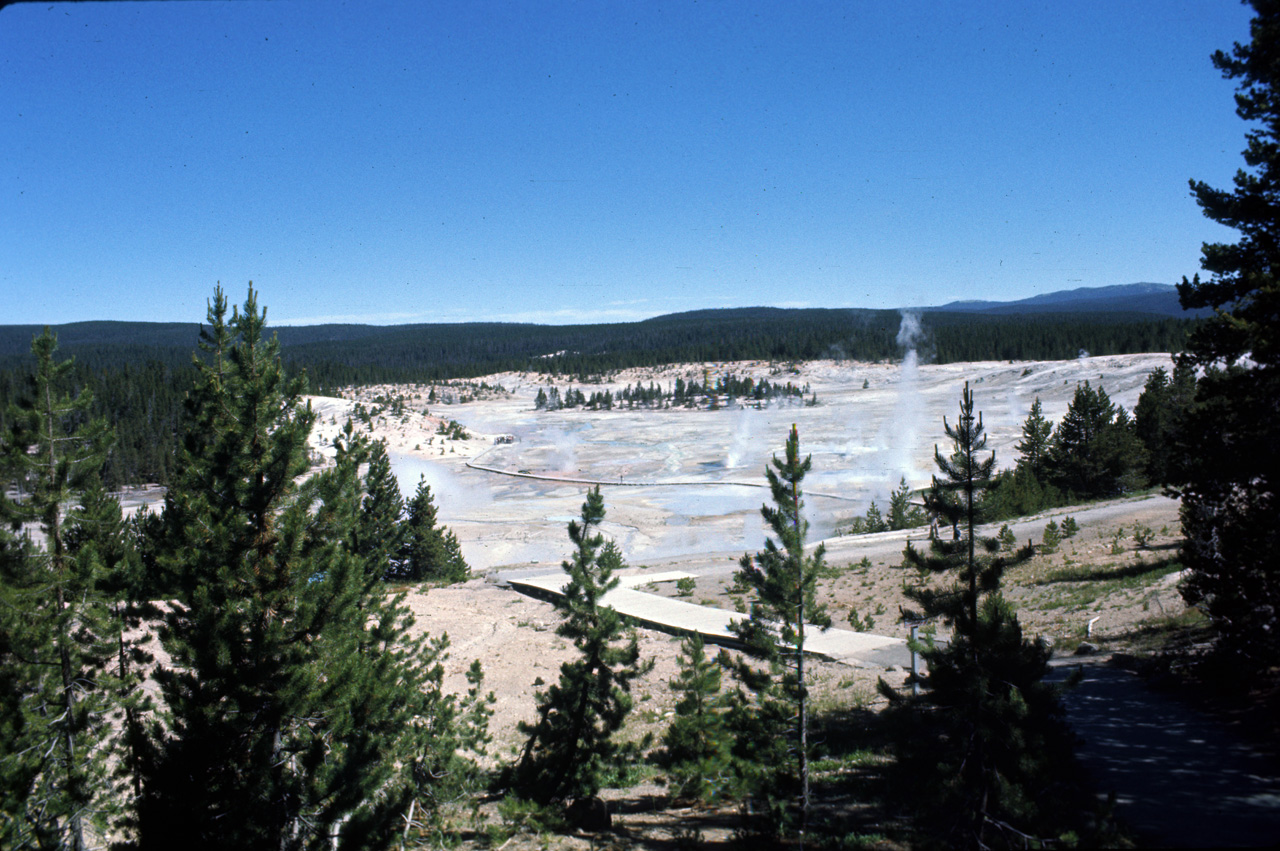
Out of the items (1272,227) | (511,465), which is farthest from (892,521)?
(511,465)

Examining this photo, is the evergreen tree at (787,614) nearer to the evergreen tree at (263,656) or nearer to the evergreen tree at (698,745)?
the evergreen tree at (698,745)

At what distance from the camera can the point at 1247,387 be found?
9445mm

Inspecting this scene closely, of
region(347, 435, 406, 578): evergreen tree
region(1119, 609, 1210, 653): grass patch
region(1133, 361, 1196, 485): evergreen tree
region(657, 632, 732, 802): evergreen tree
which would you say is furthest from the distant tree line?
region(657, 632, 732, 802): evergreen tree

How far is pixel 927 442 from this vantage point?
206 ft

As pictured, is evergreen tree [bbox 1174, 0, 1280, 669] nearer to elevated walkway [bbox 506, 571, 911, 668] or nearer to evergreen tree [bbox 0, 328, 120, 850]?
elevated walkway [bbox 506, 571, 911, 668]

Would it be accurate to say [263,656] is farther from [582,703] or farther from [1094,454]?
[1094,454]

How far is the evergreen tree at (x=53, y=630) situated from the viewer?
1073 centimetres

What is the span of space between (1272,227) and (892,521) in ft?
90.0

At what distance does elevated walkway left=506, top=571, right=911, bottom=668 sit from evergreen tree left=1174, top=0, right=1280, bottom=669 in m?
6.98

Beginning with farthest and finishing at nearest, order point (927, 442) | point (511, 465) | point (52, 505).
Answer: point (511, 465)
point (927, 442)
point (52, 505)

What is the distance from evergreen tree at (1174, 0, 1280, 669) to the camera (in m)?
9.12

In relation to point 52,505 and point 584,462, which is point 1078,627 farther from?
point 584,462

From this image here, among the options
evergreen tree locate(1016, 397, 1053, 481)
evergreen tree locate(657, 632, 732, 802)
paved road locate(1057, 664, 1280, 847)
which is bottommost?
evergreen tree locate(657, 632, 732, 802)

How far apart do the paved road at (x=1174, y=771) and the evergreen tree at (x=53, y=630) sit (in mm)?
13207
